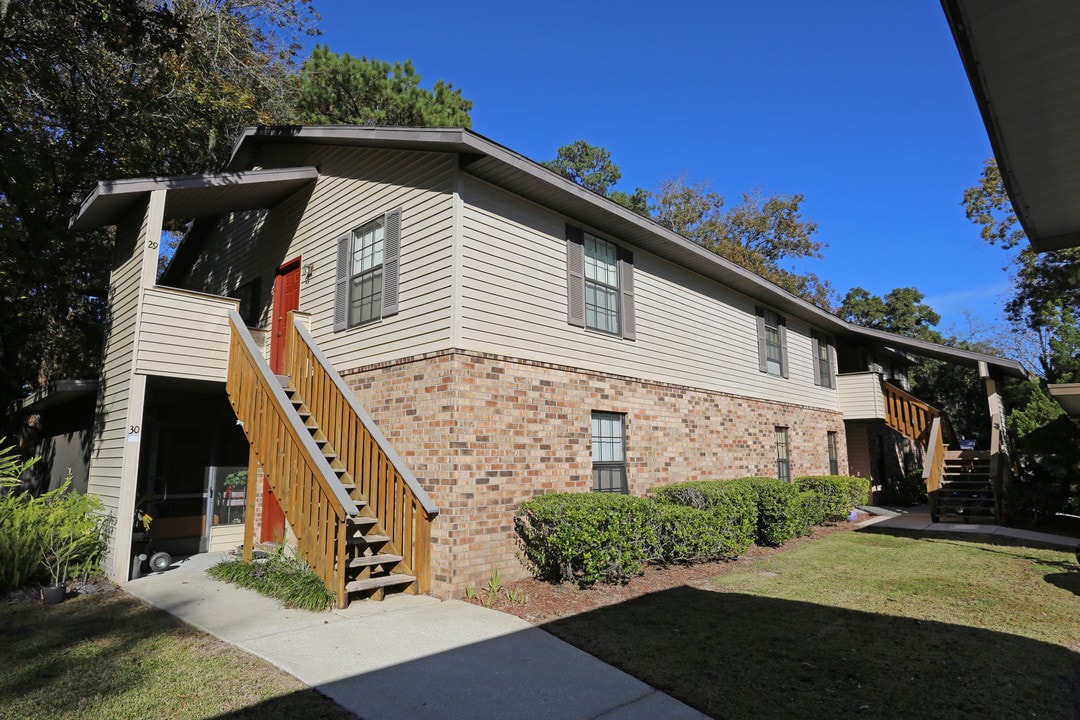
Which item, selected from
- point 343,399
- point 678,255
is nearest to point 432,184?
point 343,399

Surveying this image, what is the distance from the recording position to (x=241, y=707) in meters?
4.09

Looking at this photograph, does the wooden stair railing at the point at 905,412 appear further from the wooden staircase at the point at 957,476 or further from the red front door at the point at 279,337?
the red front door at the point at 279,337

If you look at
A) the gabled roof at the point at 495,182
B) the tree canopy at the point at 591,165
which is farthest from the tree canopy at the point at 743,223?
the gabled roof at the point at 495,182

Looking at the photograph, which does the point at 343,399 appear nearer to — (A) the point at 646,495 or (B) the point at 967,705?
(A) the point at 646,495

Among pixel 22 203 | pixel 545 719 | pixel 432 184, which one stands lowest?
pixel 545 719

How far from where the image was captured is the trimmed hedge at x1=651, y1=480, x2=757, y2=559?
9.45 m

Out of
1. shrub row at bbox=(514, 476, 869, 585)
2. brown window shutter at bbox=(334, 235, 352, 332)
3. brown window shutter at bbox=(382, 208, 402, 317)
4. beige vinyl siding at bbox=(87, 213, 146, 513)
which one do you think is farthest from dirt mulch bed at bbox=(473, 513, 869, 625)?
beige vinyl siding at bbox=(87, 213, 146, 513)

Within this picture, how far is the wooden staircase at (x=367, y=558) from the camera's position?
6.89m

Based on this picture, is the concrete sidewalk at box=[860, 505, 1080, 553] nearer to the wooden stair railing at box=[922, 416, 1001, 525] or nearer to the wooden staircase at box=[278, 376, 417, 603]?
the wooden stair railing at box=[922, 416, 1001, 525]

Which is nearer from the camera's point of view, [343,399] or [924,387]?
[343,399]

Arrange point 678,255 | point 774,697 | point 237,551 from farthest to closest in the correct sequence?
point 678,255, point 237,551, point 774,697

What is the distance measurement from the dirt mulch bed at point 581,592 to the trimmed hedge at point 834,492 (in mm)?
4907

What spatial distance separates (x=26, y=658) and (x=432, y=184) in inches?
260

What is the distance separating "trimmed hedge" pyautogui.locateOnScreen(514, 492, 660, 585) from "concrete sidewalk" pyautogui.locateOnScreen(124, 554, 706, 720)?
126 cm
